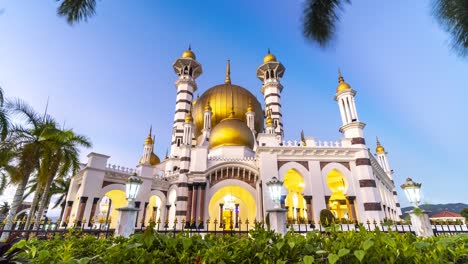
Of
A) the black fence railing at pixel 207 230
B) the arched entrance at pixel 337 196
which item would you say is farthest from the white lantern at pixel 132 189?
the arched entrance at pixel 337 196

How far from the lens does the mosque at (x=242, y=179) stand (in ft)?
61.1

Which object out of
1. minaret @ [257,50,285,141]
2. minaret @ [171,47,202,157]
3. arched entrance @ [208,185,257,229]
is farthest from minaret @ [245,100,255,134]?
arched entrance @ [208,185,257,229]

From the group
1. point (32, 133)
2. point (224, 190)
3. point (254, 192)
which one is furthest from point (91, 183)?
point (254, 192)

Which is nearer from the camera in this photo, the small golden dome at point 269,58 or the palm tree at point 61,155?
the palm tree at point 61,155

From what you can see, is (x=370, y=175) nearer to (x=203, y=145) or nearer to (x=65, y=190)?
(x=203, y=145)

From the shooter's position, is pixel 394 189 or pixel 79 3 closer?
pixel 79 3

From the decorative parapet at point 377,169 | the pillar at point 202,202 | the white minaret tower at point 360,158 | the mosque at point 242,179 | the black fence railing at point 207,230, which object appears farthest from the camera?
the pillar at point 202,202

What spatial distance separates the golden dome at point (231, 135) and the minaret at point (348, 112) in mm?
10001

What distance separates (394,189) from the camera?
1305 inches

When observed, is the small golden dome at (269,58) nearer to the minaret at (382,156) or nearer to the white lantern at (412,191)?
the minaret at (382,156)

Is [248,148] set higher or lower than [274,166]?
higher

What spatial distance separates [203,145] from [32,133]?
13856mm

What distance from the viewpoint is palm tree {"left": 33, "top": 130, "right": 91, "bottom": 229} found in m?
15.2

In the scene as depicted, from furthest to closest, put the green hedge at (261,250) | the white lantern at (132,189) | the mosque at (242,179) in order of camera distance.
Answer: the mosque at (242,179)
the white lantern at (132,189)
the green hedge at (261,250)
